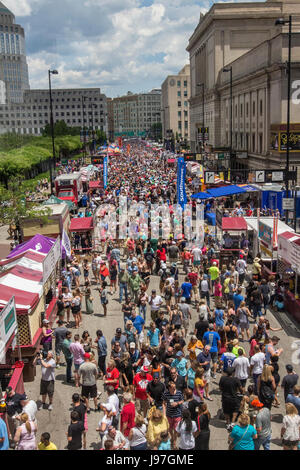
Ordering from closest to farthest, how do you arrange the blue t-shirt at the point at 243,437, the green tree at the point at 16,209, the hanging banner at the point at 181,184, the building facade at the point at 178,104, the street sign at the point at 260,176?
1. the blue t-shirt at the point at 243,437
2. the green tree at the point at 16,209
3. the hanging banner at the point at 181,184
4. the street sign at the point at 260,176
5. the building facade at the point at 178,104

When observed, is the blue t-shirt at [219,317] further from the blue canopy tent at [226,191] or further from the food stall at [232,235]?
the blue canopy tent at [226,191]

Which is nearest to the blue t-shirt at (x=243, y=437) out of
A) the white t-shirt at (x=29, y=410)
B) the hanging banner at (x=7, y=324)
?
the white t-shirt at (x=29, y=410)

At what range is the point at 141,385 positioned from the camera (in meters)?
9.49

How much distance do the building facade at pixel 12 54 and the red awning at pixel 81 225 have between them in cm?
15872

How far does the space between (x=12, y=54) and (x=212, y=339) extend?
598 feet

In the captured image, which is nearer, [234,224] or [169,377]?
[169,377]

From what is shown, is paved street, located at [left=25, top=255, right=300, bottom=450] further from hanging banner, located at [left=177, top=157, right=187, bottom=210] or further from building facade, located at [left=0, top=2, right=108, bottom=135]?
building facade, located at [left=0, top=2, right=108, bottom=135]

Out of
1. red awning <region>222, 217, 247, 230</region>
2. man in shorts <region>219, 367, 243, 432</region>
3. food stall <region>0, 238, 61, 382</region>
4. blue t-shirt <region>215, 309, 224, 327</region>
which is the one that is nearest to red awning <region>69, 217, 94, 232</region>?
red awning <region>222, 217, 247, 230</region>

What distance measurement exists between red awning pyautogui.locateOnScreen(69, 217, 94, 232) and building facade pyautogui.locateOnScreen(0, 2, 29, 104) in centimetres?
15872

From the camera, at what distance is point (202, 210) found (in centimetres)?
3050

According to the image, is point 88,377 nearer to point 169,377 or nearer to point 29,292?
point 169,377

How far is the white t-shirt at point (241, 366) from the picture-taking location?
10.0m

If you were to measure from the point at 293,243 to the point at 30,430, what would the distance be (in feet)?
33.1

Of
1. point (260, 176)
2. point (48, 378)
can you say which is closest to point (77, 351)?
point (48, 378)
